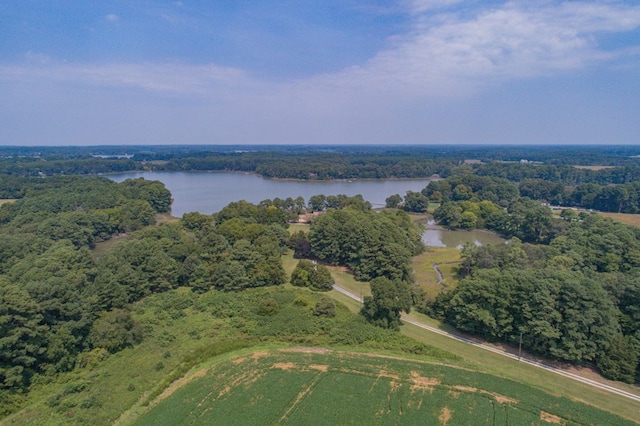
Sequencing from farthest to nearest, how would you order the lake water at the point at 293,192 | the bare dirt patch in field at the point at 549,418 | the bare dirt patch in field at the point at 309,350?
the lake water at the point at 293,192, the bare dirt patch in field at the point at 309,350, the bare dirt patch in field at the point at 549,418

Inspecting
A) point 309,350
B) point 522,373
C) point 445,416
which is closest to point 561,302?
point 522,373

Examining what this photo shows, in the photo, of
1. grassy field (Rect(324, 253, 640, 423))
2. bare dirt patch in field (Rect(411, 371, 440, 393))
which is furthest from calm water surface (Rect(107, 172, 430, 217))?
bare dirt patch in field (Rect(411, 371, 440, 393))

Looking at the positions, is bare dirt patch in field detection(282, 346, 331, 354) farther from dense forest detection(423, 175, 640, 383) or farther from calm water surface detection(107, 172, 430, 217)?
calm water surface detection(107, 172, 430, 217)

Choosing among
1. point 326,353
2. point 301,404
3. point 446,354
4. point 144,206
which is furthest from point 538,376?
point 144,206

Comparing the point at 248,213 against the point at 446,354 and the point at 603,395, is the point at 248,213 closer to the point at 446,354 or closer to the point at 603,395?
the point at 446,354

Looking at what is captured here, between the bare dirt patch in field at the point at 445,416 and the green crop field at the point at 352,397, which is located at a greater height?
the bare dirt patch in field at the point at 445,416

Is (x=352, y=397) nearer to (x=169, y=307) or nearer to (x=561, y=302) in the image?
(x=561, y=302)

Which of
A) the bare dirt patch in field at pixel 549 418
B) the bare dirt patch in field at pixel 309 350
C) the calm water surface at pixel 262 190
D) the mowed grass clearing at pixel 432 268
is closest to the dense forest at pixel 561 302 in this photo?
the mowed grass clearing at pixel 432 268

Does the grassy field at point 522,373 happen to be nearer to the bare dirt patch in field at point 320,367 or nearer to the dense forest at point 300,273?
the dense forest at point 300,273
